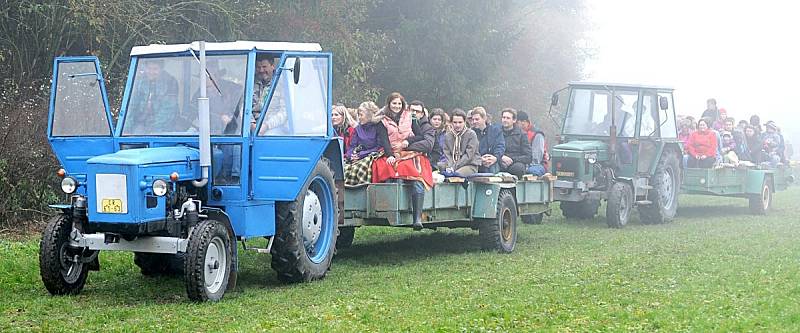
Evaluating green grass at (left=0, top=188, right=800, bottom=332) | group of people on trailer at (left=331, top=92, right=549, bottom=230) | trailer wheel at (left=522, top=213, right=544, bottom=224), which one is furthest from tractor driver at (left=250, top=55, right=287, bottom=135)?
trailer wheel at (left=522, top=213, right=544, bottom=224)

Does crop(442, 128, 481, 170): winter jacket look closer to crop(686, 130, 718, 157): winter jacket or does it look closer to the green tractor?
the green tractor

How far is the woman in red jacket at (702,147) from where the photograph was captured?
2228 centimetres

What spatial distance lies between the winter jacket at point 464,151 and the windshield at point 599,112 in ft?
18.7

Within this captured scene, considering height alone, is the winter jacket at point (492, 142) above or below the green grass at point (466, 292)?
above

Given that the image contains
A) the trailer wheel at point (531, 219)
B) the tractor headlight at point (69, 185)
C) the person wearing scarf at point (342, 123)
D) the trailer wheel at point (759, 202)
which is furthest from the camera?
the trailer wheel at point (759, 202)

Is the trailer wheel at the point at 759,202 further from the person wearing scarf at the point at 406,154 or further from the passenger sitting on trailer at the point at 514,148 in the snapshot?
the person wearing scarf at the point at 406,154

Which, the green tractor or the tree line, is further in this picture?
the green tractor

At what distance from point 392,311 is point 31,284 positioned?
3.77m

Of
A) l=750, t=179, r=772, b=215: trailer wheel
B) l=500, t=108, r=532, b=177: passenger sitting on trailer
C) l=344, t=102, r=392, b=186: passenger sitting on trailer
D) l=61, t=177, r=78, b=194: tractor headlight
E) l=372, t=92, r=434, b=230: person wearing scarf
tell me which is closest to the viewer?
l=61, t=177, r=78, b=194: tractor headlight

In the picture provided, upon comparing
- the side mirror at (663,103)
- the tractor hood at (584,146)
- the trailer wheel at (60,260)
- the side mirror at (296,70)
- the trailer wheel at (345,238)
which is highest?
the side mirror at (296,70)

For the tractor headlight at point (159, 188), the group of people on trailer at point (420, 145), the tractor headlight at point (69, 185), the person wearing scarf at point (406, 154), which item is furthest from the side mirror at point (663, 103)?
the tractor headlight at point (69, 185)

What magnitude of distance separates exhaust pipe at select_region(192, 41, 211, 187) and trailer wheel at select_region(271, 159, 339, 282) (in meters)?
0.97

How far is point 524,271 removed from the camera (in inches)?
494

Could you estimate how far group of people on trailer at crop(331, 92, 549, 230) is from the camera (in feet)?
43.2
